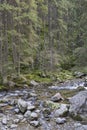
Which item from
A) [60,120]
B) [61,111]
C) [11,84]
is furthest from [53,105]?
[11,84]

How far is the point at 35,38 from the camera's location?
919 inches

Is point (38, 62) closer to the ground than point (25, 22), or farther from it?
closer to the ground

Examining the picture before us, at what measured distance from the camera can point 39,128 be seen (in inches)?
356

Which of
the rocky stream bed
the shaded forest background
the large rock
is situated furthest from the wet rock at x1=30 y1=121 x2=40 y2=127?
the shaded forest background

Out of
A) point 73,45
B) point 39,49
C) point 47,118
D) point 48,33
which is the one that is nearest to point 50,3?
point 48,33

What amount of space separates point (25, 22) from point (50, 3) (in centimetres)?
522

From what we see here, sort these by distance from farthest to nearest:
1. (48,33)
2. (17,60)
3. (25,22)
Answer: (48,33) → (25,22) → (17,60)

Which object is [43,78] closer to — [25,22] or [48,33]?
[25,22]

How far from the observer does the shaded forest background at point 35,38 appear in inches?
722

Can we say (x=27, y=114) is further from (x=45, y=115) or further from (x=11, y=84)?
(x=11, y=84)

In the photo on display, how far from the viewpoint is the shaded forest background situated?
1834cm

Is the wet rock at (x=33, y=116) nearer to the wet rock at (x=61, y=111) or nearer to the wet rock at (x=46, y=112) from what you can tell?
the wet rock at (x=46, y=112)

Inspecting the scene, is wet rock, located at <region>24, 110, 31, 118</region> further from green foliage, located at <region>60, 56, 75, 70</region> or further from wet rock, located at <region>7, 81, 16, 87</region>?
green foliage, located at <region>60, 56, 75, 70</region>

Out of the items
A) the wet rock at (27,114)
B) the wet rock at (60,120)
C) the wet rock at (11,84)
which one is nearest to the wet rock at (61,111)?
the wet rock at (60,120)
